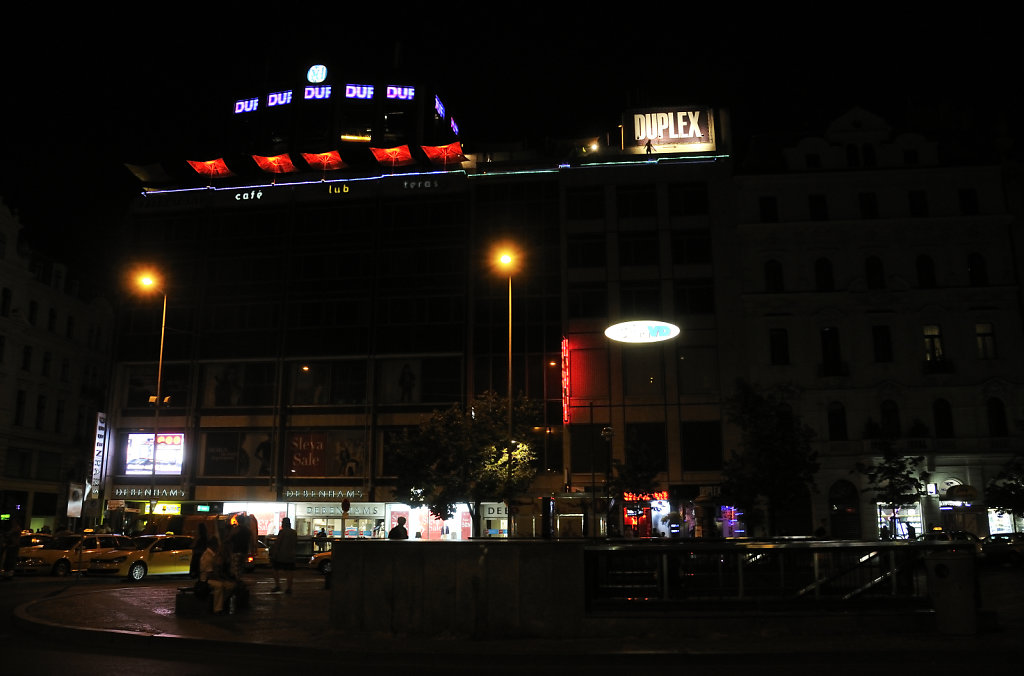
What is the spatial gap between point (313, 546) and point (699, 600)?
3007 cm

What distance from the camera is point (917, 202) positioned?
149 ft

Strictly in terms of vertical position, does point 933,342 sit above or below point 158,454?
above

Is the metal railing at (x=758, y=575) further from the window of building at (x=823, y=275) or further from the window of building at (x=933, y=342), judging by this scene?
the window of building at (x=823, y=275)

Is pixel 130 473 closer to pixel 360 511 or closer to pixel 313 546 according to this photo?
pixel 360 511

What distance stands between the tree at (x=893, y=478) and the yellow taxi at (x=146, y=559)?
3108 cm

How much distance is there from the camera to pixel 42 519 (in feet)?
178

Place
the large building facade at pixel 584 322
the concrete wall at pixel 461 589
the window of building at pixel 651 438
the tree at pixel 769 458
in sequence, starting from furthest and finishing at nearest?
the window of building at pixel 651 438
the large building facade at pixel 584 322
the tree at pixel 769 458
the concrete wall at pixel 461 589

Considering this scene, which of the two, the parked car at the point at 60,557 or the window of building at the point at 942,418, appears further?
the window of building at the point at 942,418

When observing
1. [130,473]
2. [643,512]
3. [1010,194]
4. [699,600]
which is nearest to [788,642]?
[699,600]

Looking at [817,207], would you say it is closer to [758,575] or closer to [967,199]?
[967,199]

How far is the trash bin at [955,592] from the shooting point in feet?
40.4

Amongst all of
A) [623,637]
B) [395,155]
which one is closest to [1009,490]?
[623,637]

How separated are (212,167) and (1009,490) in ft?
167

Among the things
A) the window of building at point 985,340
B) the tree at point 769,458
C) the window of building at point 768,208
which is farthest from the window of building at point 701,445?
the window of building at point 985,340
